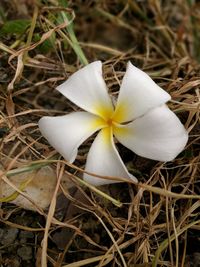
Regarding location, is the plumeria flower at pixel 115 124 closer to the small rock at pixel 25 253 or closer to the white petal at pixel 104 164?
the white petal at pixel 104 164

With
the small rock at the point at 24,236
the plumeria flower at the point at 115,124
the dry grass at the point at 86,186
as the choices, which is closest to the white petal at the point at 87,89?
the plumeria flower at the point at 115,124

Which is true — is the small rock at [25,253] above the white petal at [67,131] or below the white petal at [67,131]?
below

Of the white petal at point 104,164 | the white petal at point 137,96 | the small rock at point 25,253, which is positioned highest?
the white petal at point 137,96

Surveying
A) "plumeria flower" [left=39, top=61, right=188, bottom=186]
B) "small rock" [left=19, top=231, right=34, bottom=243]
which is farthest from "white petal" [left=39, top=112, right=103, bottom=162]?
"small rock" [left=19, top=231, right=34, bottom=243]

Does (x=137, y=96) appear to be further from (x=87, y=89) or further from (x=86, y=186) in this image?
(x=86, y=186)

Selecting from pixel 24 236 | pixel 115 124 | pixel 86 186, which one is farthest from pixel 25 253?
pixel 115 124

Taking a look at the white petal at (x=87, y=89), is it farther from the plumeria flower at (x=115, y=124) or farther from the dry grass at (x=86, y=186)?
the dry grass at (x=86, y=186)

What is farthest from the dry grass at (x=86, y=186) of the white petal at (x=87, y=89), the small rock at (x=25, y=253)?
the white petal at (x=87, y=89)

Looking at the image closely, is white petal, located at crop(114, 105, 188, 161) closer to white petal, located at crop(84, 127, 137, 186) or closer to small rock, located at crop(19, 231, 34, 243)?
white petal, located at crop(84, 127, 137, 186)
